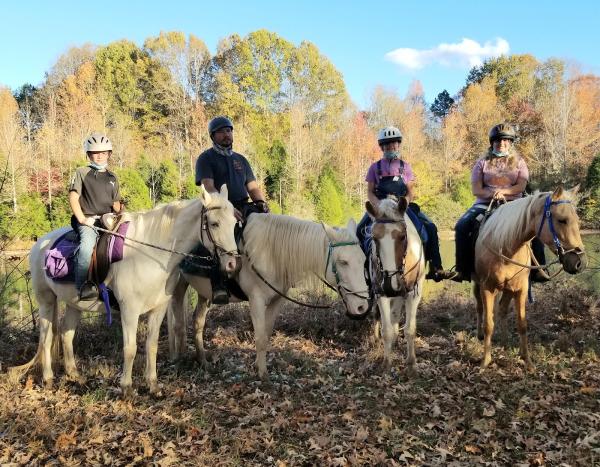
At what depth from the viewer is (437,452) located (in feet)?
12.4

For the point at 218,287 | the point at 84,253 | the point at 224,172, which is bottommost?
the point at 218,287

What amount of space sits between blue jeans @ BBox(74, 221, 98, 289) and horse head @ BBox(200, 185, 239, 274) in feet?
4.57

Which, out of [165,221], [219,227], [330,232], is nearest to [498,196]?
[330,232]

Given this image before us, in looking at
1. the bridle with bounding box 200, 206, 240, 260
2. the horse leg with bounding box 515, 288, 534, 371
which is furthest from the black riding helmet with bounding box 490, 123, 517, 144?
the bridle with bounding box 200, 206, 240, 260

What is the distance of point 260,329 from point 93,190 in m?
2.64

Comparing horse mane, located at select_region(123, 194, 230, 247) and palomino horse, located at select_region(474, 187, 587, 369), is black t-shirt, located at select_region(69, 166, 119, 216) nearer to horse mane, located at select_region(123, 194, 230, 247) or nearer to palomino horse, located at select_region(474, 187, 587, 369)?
horse mane, located at select_region(123, 194, 230, 247)

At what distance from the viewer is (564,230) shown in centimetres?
475

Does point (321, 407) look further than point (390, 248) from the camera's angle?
No

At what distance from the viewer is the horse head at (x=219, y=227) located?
4.63m

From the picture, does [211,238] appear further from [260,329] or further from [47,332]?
[47,332]

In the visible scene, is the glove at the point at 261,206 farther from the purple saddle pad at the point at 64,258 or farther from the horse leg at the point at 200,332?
the purple saddle pad at the point at 64,258

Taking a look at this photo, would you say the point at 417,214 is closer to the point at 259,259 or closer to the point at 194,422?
the point at 259,259

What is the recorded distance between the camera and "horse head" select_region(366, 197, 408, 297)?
4.94 m

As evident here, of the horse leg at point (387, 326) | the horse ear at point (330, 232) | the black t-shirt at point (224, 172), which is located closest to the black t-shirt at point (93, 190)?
the black t-shirt at point (224, 172)
